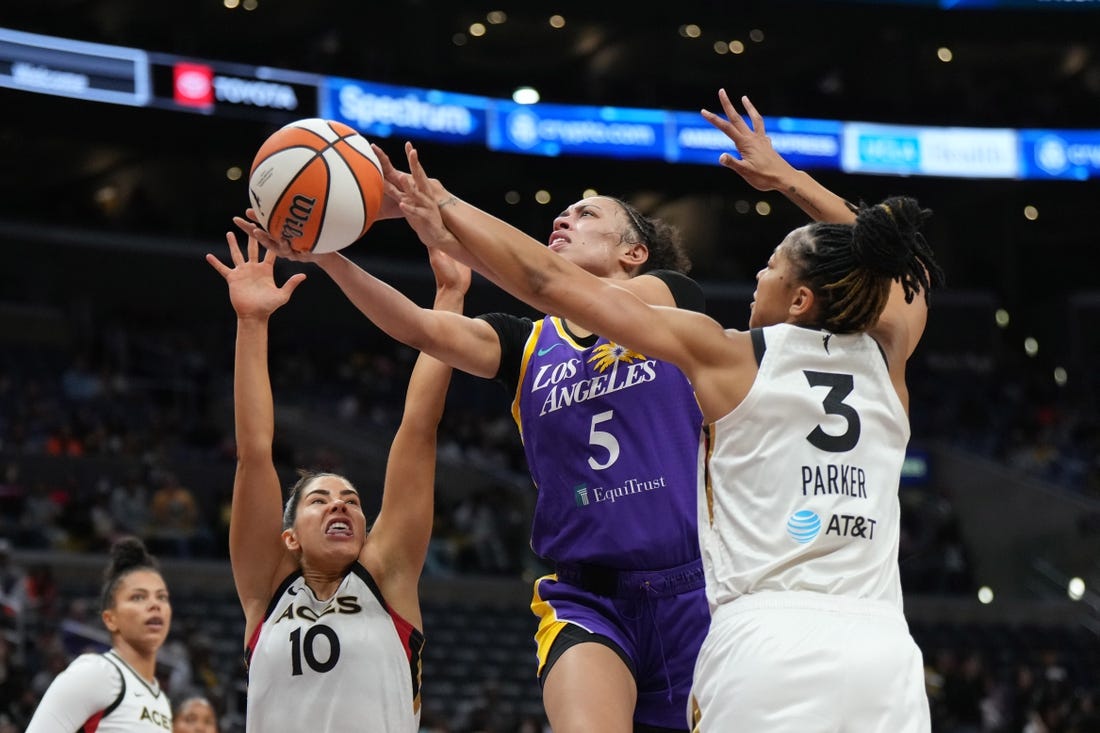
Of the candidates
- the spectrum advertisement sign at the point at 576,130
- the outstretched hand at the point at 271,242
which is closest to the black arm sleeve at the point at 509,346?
the outstretched hand at the point at 271,242

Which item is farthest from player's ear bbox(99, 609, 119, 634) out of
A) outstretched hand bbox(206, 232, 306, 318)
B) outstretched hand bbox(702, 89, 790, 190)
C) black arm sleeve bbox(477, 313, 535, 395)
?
outstretched hand bbox(702, 89, 790, 190)

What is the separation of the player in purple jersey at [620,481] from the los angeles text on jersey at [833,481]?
101 cm

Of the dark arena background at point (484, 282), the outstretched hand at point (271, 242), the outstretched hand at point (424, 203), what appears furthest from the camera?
the dark arena background at point (484, 282)

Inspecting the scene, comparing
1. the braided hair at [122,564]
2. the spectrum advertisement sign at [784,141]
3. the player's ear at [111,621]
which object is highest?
the spectrum advertisement sign at [784,141]

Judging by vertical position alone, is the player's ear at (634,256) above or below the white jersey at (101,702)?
above

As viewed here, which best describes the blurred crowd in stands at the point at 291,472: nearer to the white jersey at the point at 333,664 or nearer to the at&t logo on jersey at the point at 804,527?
the white jersey at the point at 333,664

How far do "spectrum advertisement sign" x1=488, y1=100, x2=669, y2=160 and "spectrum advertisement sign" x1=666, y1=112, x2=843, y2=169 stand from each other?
1.05 feet

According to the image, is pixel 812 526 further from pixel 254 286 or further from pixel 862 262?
pixel 254 286

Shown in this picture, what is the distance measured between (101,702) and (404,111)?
61.1 feet

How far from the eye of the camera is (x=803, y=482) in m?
3.53

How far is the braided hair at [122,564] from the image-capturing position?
6.70 meters

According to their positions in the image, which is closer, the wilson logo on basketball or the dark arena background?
the wilson logo on basketball

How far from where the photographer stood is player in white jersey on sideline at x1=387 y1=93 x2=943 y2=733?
3.40 meters

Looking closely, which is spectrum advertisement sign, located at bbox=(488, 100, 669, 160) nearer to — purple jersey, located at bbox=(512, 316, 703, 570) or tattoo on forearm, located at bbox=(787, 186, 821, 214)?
purple jersey, located at bbox=(512, 316, 703, 570)
